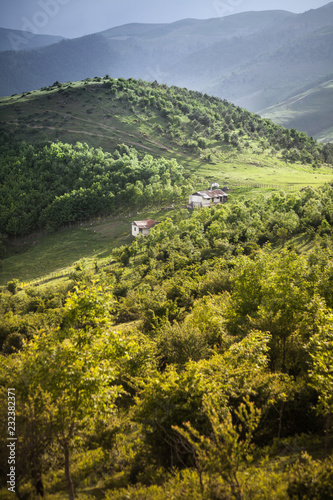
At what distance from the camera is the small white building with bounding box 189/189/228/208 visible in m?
122

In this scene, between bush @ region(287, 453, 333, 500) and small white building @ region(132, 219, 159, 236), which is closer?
bush @ region(287, 453, 333, 500)

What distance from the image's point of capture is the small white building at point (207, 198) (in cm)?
12206

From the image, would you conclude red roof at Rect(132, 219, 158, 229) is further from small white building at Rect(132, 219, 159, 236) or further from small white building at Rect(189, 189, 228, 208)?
small white building at Rect(189, 189, 228, 208)

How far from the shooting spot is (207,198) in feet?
399

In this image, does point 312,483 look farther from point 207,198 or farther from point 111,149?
point 111,149

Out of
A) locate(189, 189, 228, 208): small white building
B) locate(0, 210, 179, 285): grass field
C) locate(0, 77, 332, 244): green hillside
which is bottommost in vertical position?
locate(0, 210, 179, 285): grass field

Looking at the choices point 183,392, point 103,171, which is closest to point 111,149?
point 103,171

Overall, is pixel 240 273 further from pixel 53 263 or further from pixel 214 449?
pixel 53 263

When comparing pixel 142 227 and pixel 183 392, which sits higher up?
pixel 183 392

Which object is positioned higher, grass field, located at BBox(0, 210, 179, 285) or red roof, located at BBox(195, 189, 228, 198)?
red roof, located at BBox(195, 189, 228, 198)

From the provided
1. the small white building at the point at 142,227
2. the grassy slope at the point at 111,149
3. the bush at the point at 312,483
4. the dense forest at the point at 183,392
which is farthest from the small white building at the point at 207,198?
the bush at the point at 312,483

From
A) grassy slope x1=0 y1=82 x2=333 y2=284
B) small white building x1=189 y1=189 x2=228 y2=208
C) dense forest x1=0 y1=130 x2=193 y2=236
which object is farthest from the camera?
dense forest x1=0 y1=130 x2=193 y2=236

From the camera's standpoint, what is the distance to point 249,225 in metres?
72.6

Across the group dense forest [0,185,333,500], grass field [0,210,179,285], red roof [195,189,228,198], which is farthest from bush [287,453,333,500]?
red roof [195,189,228,198]
